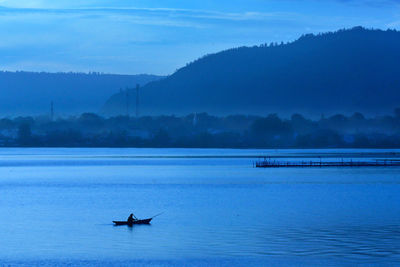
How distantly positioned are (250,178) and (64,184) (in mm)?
Answer: 31079

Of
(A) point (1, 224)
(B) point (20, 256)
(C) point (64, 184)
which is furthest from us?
(C) point (64, 184)

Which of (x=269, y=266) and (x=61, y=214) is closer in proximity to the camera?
(x=269, y=266)

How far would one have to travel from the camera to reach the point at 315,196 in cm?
8488

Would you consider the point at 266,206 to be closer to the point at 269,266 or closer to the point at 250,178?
the point at 269,266

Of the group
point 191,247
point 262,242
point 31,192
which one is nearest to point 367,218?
point 262,242

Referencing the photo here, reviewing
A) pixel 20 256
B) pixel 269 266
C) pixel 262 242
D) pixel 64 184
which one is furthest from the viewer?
pixel 64 184

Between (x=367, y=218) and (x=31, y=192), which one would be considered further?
(x=31, y=192)

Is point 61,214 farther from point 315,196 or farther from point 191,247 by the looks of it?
point 315,196

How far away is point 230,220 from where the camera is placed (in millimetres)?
60344

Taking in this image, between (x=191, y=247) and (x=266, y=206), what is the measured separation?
27.0 metres

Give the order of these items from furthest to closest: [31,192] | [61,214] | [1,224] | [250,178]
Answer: [250,178] < [31,192] < [61,214] < [1,224]

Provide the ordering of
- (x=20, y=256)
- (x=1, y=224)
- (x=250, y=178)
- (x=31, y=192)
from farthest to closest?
1. (x=250, y=178)
2. (x=31, y=192)
3. (x=1, y=224)
4. (x=20, y=256)

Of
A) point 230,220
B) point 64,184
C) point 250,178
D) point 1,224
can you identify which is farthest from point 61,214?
point 250,178

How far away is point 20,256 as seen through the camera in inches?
1753
